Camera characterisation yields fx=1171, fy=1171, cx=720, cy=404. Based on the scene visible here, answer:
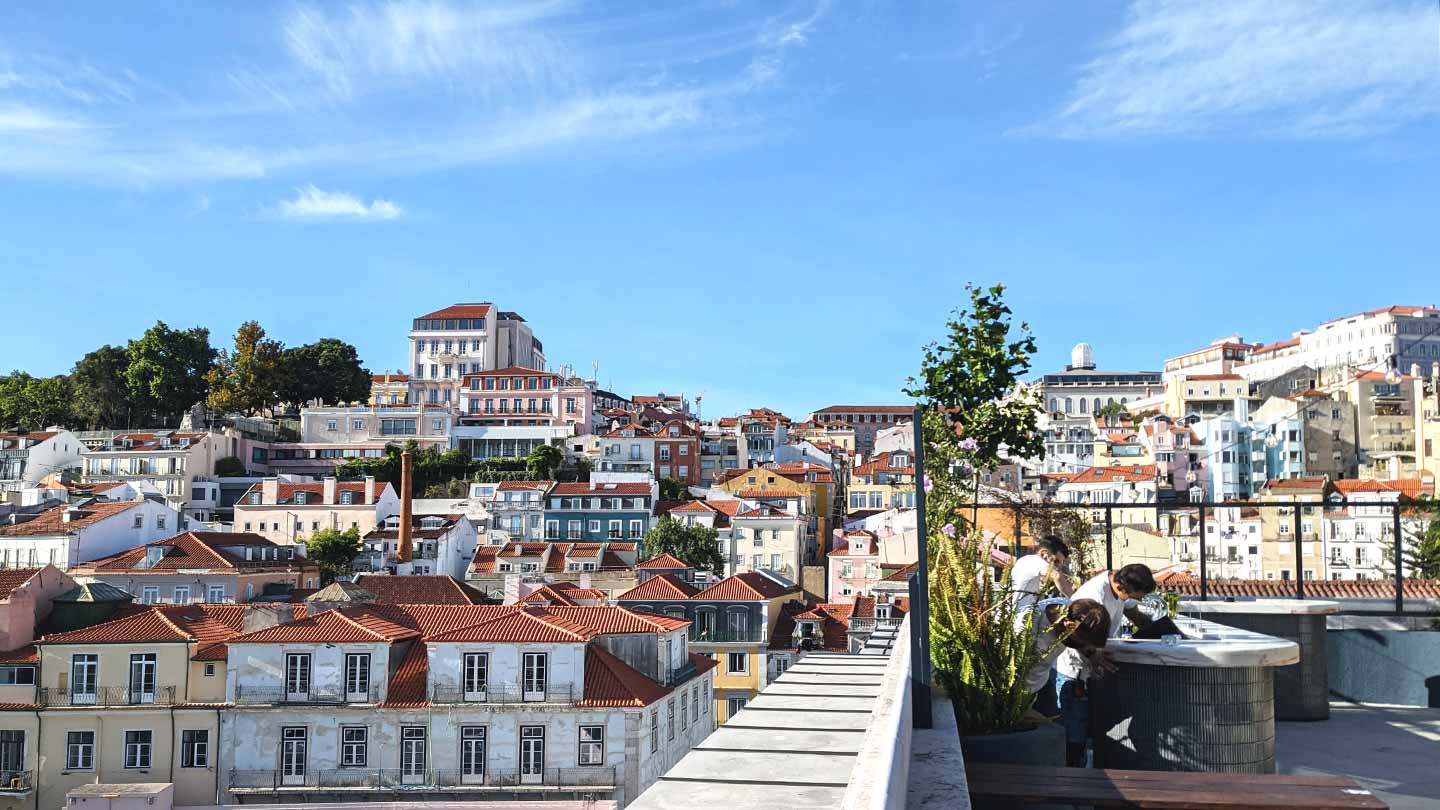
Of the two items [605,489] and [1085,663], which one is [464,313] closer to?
[605,489]

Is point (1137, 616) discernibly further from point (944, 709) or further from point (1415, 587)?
point (1415, 587)

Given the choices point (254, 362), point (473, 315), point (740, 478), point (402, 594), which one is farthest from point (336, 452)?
point (402, 594)

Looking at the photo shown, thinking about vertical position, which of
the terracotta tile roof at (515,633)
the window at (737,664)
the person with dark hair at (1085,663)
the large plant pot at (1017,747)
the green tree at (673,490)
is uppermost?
the person with dark hair at (1085,663)

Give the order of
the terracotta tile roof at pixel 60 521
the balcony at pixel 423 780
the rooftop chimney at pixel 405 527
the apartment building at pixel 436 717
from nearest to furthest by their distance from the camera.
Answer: the balcony at pixel 423 780
the apartment building at pixel 436 717
the terracotta tile roof at pixel 60 521
the rooftop chimney at pixel 405 527

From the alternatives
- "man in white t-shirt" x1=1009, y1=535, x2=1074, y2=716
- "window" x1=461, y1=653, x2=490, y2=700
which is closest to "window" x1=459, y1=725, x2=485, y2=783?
"window" x1=461, y1=653, x2=490, y2=700

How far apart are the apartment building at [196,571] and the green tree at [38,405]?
41.2 m

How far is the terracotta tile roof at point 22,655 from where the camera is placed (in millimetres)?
25297

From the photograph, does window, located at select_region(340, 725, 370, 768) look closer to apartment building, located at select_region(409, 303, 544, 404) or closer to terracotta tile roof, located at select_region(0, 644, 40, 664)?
terracotta tile roof, located at select_region(0, 644, 40, 664)

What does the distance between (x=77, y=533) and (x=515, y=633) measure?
3677 centimetres

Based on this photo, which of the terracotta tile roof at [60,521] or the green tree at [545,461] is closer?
the terracotta tile roof at [60,521]

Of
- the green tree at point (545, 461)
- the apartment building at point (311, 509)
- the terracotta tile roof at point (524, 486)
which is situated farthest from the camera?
the green tree at point (545, 461)

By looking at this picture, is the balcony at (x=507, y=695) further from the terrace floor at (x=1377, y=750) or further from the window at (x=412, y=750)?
the terrace floor at (x=1377, y=750)

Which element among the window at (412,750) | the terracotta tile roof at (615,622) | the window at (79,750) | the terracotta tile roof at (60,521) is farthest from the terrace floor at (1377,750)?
the terracotta tile roof at (60,521)

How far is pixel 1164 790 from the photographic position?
3430mm
